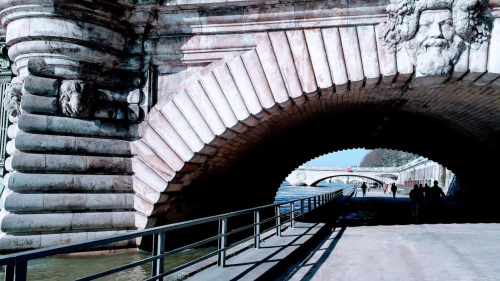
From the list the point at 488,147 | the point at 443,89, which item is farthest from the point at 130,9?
the point at 488,147

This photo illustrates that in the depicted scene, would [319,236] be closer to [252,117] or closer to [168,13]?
[252,117]

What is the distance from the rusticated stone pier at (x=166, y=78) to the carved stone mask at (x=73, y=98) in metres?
0.03

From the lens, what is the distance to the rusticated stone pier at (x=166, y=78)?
7.44 m

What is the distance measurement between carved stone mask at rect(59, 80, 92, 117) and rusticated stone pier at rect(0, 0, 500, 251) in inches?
1.0

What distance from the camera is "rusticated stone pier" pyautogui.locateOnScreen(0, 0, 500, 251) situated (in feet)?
24.4

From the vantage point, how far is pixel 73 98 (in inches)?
314

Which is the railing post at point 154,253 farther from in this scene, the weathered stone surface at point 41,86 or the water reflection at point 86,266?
the weathered stone surface at point 41,86

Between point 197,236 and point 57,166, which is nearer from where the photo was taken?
point 57,166

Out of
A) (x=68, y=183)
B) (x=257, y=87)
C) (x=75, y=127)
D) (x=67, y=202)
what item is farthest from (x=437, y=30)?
(x=67, y=202)

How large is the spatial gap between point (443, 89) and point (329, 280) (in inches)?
217

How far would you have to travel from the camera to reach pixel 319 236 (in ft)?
33.0

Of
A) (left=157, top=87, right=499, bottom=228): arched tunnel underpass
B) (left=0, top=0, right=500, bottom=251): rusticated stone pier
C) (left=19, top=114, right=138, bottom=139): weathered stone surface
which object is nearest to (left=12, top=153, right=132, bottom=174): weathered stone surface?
(left=0, top=0, right=500, bottom=251): rusticated stone pier

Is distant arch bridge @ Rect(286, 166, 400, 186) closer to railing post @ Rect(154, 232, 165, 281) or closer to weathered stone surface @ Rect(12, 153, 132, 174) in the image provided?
weathered stone surface @ Rect(12, 153, 132, 174)

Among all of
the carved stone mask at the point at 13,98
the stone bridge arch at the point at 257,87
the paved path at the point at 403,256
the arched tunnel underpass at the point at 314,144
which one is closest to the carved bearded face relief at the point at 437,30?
the stone bridge arch at the point at 257,87
